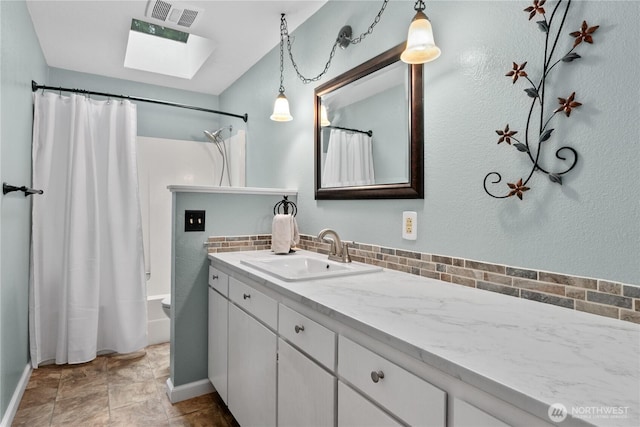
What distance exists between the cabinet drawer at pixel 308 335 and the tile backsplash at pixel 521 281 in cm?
57

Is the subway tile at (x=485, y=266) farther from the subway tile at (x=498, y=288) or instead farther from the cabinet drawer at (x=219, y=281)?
the cabinet drawer at (x=219, y=281)

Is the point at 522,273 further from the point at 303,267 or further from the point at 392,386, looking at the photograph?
the point at 303,267

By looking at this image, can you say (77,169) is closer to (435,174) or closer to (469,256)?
(435,174)

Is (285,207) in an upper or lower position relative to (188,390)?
upper

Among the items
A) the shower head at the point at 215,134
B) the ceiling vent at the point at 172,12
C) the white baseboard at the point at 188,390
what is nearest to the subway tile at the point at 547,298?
the white baseboard at the point at 188,390

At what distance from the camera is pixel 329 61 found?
210 cm

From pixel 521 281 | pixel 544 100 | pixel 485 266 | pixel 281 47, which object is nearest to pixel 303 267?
pixel 485 266

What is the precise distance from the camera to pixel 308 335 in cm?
117

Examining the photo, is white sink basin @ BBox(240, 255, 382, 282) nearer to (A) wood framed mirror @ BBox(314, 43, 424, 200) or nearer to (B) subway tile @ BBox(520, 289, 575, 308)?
(A) wood framed mirror @ BBox(314, 43, 424, 200)

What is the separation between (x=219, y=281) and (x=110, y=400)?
1.00 metres

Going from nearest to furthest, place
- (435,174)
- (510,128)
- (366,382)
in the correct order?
1. (366,382)
2. (510,128)
3. (435,174)

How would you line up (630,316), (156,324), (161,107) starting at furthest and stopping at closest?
(161,107) < (156,324) < (630,316)

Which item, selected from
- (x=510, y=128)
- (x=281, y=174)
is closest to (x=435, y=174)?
(x=510, y=128)

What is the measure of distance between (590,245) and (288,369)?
3.41 ft
